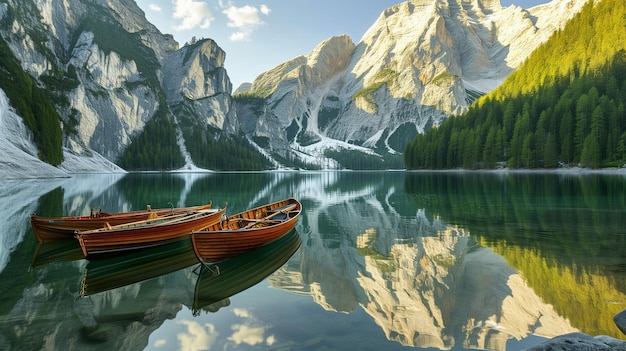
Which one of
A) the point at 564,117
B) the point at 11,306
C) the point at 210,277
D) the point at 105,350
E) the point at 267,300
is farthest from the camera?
the point at 564,117

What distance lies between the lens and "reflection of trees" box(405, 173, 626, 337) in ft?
37.3

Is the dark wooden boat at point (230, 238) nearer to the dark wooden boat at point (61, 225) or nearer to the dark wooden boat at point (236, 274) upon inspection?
the dark wooden boat at point (236, 274)

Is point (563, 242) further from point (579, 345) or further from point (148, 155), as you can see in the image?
point (148, 155)

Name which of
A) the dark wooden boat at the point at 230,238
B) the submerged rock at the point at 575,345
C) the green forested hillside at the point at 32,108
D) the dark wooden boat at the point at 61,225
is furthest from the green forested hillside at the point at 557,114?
the green forested hillside at the point at 32,108

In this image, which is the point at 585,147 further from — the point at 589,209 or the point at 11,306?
the point at 11,306

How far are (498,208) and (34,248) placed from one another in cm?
3812

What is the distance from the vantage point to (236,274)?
15.4m

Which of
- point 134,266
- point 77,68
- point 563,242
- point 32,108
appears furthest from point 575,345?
point 77,68

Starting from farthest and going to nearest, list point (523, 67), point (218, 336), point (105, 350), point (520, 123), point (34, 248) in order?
point (523, 67), point (520, 123), point (34, 248), point (218, 336), point (105, 350)

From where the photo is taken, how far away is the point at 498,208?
34.3m

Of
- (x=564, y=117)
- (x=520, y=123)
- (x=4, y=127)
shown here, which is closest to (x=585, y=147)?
(x=564, y=117)

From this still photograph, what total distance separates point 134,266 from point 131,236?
6.82 ft

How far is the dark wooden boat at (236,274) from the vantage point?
40.9 ft

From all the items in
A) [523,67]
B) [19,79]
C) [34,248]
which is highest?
[523,67]
